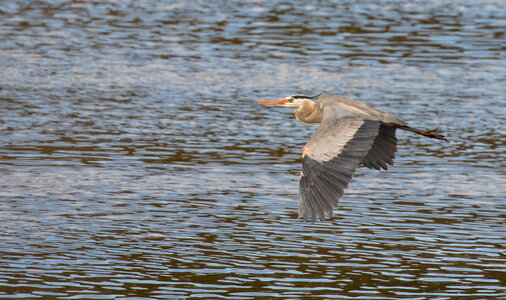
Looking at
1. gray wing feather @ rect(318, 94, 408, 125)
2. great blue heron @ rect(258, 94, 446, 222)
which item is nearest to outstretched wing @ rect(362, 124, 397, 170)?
great blue heron @ rect(258, 94, 446, 222)

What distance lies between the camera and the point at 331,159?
8328 millimetres

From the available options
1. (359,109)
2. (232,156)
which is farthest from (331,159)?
(232,156)

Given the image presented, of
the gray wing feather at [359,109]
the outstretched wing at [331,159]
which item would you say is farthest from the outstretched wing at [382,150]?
the outstretched wing at [331,159]

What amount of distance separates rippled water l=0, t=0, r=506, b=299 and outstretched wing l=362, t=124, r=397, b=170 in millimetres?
728

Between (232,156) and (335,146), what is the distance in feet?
14.6

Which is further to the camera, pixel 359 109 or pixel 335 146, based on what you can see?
pixel 359 109

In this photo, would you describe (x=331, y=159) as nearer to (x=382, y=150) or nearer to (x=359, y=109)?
(x=359, y=109)

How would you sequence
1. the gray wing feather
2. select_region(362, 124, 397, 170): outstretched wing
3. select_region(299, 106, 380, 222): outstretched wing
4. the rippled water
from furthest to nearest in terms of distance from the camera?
select_region(362, 124, 397, 170): outstretched wing, the gray wing feather, the rippled water, select_region(299, 106, 380, 222): outstretched wing

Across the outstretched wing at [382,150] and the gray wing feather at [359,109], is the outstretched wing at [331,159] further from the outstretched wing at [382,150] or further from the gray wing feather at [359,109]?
the outstretched wing at [382,150]

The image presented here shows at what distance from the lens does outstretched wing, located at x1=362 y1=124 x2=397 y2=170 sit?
9.45 metres

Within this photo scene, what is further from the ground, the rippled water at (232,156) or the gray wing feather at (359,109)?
the gray wing feather at (359,109)

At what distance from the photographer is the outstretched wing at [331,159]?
8031 mm

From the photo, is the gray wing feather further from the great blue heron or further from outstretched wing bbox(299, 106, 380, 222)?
outstretched wing bbox(299, 106, 380, 222)

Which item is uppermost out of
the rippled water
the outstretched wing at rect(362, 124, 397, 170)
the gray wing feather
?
the gray wing feather
